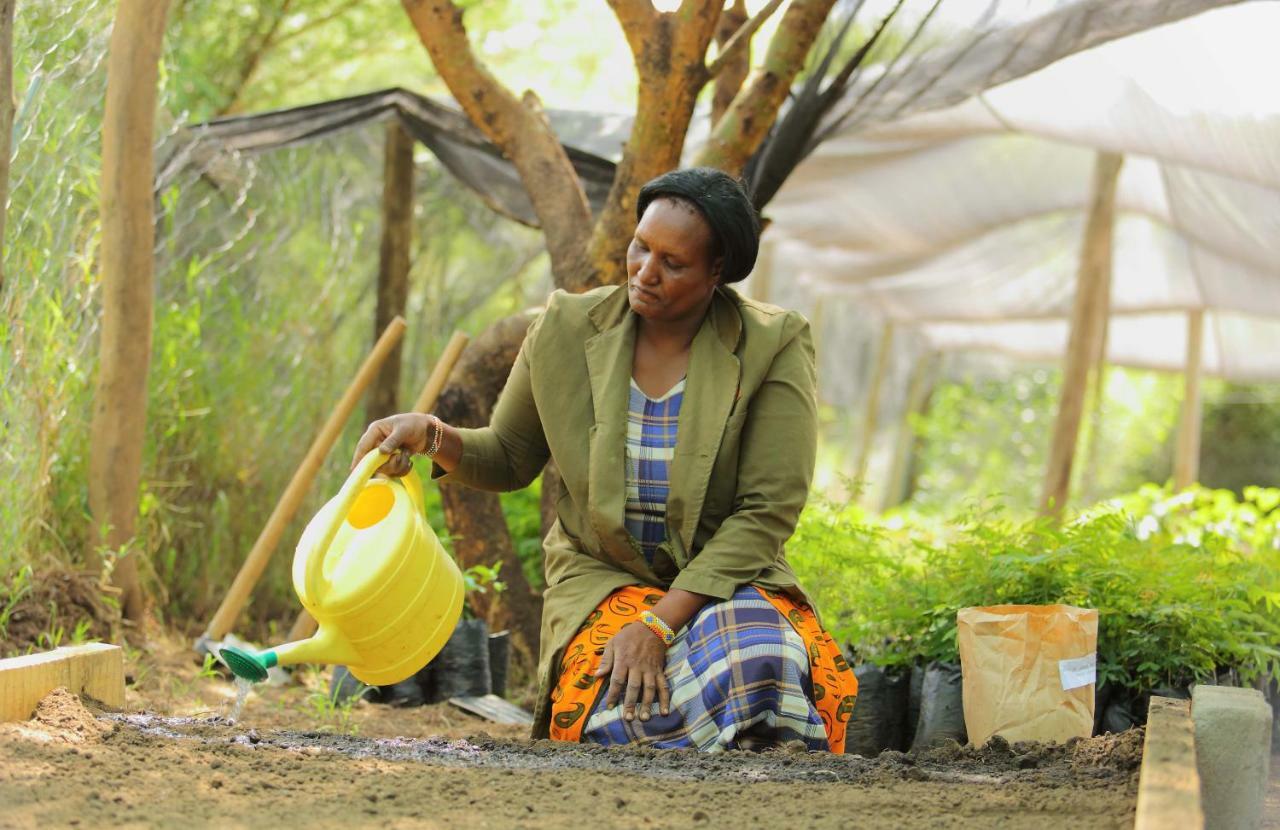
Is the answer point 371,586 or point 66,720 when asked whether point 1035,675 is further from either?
point 66,720

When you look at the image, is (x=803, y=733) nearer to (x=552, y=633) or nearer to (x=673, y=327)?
(x=552, y=633)

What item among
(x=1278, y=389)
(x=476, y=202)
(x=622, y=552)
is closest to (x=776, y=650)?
(x=622, y=552)

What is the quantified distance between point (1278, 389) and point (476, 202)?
594 inches

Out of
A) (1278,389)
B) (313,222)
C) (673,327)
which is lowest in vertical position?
(673,327)

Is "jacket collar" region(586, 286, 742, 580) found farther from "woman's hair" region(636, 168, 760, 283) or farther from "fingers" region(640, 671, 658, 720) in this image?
"fingers" region(640, 671, 658, 720)

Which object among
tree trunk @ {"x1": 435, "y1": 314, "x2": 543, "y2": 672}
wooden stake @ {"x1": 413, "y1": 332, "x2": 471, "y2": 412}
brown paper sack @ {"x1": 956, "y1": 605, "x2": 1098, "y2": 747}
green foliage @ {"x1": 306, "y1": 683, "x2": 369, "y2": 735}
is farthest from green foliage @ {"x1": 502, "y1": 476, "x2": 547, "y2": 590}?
brown paper sack @ {"x1": 956, "y1": 605, "x2": 1098, "y2": 747}

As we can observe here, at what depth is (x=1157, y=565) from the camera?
3.67 metres

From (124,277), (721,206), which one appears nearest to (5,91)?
(124,277)

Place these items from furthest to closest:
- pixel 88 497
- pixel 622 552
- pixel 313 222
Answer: pixel 313 222 < pixel 88 497 < pixel 622 552

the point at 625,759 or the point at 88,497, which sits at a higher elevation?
the point at 88,497

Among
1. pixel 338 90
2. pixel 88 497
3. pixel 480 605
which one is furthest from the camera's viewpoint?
pixel 338 90

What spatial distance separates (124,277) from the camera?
4270 mm

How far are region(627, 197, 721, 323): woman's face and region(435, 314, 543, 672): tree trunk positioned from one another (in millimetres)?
1842

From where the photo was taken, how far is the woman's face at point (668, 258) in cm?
293
